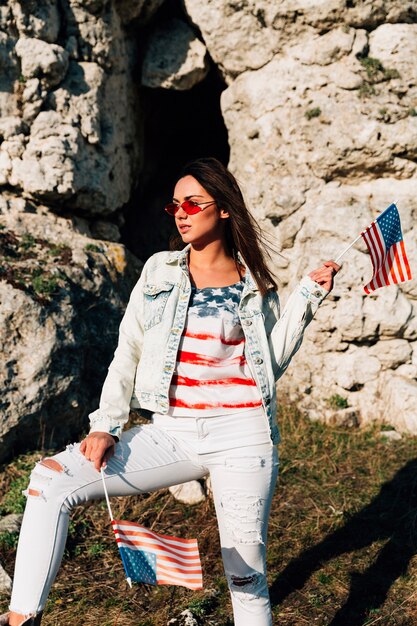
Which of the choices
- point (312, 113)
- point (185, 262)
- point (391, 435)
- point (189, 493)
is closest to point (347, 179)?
point (312, 113)

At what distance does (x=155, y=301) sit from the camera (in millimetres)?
2895

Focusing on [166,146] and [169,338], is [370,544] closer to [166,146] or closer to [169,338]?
[169,338]

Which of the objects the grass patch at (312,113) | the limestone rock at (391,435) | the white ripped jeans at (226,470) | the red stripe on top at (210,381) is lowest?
the limestone rock at (391,435)

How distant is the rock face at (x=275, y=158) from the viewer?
18.9 ft

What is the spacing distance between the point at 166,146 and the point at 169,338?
596 cm

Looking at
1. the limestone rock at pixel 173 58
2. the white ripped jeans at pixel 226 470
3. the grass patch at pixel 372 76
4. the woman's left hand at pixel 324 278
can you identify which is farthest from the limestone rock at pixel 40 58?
the white ripped jeans at pixel 226 470

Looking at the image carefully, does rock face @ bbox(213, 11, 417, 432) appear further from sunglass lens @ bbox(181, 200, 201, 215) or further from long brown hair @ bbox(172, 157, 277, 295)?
sunglass lens @ bbox(181, 200, 201, 215)

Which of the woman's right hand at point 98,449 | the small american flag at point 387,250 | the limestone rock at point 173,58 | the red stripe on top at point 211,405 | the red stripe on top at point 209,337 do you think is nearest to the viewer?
the woman's right hand at point 98,449

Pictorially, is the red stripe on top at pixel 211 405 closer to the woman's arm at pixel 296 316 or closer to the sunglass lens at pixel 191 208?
the woman's arm at pixel 296 316

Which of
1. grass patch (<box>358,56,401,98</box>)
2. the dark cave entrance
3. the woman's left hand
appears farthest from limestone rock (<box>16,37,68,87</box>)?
the woman's left hand

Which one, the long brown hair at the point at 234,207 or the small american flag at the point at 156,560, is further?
the long brown hair at the point at 234,207

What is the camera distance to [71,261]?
5.69 metres

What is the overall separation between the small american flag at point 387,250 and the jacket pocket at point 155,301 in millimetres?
1084

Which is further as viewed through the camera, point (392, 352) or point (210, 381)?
point (392, 352)
